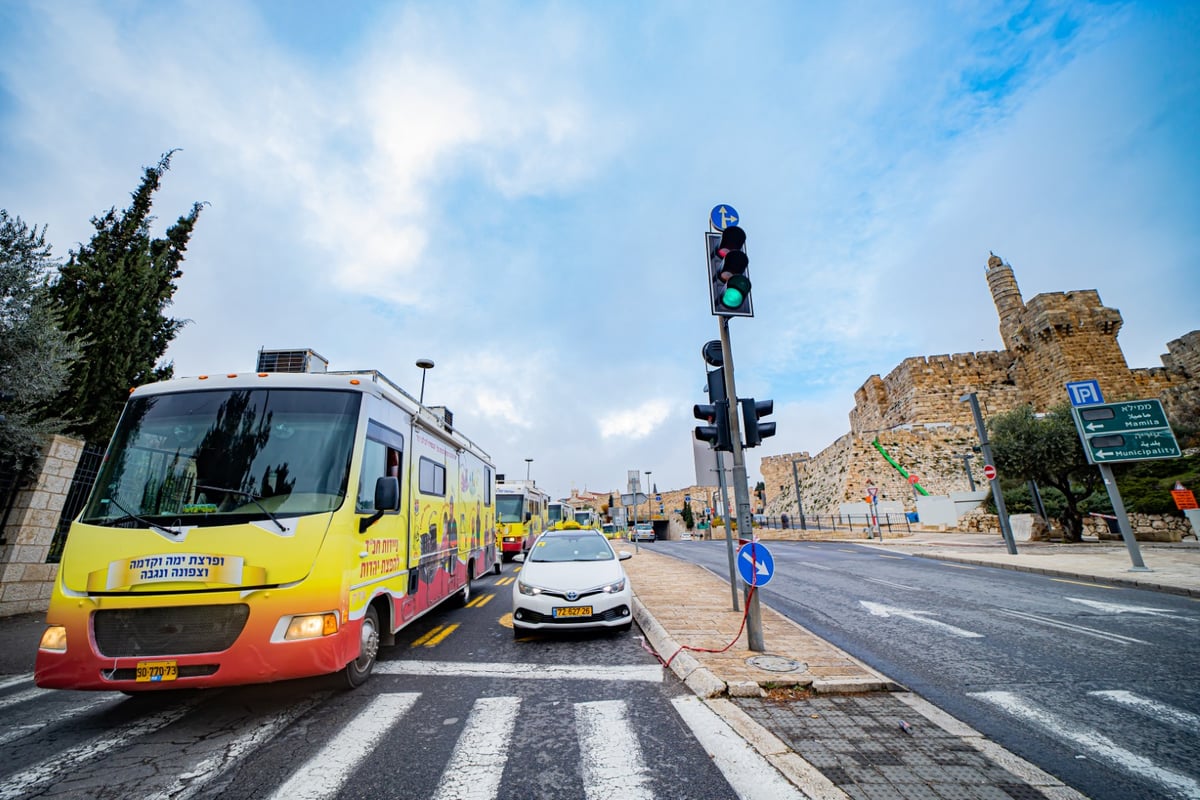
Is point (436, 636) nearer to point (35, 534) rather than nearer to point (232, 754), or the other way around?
point (232, 754)

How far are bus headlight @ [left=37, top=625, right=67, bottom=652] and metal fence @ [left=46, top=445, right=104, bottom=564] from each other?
8.01 m

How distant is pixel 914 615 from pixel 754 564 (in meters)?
4.18

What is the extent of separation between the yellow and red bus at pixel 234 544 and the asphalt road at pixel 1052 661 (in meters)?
5.26

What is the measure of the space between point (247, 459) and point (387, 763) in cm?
282

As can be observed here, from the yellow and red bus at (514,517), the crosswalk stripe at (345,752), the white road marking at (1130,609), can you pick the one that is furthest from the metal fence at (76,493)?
the white road marking at (1130,609)

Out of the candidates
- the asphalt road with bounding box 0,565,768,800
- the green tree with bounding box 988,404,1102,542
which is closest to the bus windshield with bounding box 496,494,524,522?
the asphalt road with bounding box 0,565,768,800

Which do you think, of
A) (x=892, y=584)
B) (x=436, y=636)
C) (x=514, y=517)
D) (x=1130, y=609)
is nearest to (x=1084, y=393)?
(x=1130, y=609)

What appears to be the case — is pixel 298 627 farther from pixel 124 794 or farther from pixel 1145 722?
pixel 1145 722

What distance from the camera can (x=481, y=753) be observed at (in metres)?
3.16

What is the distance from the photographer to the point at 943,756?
10.0 feet

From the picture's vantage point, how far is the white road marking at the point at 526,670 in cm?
485

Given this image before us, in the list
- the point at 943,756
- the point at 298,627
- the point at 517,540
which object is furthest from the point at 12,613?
the point at 943,756

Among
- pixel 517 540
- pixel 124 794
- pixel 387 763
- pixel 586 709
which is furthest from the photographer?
pixel 517 540

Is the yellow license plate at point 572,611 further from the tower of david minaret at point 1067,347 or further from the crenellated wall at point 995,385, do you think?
the tower of david minaret at point 1067,347
